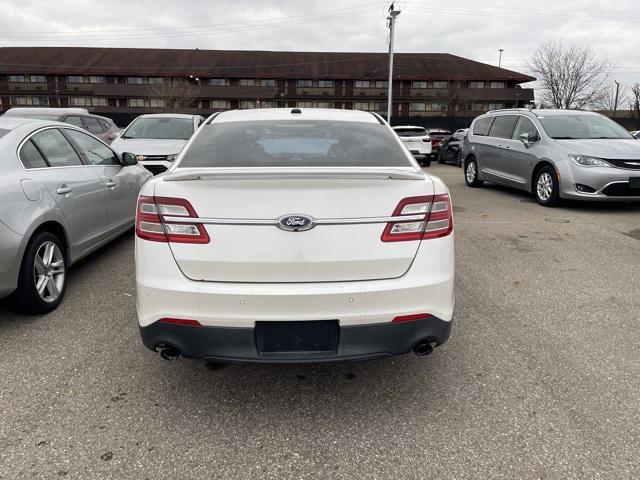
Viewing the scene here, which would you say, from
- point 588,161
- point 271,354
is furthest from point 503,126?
point 271,354

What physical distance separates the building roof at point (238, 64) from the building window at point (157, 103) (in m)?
2.85

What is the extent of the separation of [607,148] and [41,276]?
836cm

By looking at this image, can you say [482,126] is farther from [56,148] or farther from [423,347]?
[423,347]

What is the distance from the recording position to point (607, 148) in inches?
319

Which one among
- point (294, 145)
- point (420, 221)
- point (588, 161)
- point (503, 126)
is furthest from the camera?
point (503, 126)

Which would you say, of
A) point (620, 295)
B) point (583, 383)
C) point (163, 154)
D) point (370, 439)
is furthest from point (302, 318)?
point (163, 154)

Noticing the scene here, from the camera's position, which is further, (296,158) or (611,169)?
(611,169)

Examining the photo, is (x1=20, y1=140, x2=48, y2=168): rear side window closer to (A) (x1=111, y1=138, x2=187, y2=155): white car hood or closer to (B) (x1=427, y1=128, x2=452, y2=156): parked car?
(A) (x1=111, y1=138, x2=187, y2=155): white car hood

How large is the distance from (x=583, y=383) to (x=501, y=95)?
5359cm

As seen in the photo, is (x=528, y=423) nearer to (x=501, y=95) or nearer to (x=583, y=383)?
(x=583, y=383)

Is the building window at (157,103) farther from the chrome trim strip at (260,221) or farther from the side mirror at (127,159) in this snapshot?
the chrome trim strip at (260,221)

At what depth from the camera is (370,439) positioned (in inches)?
94.1

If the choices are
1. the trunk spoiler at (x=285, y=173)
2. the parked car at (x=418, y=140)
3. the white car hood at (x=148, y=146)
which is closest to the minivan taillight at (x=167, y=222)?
the trunk spoiler at (x=285, y=173)

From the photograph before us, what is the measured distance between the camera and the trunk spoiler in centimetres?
245
